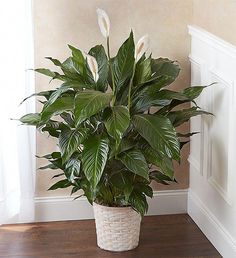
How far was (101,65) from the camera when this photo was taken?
313 centimetres

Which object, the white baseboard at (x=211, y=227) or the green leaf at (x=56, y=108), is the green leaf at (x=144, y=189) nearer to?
the white baseboard at (x=211, y=227)

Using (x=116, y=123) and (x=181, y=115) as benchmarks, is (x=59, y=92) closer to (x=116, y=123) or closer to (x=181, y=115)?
(x=116, y=123)

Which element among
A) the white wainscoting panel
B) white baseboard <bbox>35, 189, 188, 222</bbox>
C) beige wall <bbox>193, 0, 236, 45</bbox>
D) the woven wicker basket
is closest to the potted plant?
the woven wicker basket

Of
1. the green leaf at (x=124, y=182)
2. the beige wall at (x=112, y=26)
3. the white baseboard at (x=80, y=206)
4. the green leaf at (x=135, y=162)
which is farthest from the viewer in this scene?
the white baseboard at (x=80, y=206)

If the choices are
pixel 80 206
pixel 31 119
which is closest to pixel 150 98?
pixel 31 119

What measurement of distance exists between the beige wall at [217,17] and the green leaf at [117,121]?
1.83ft

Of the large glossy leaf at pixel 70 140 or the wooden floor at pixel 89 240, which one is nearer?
the large glossy leaf at pixel 70 140

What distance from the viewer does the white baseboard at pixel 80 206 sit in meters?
3.64

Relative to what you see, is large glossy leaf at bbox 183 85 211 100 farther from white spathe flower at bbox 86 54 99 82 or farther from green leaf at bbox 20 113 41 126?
green leaf at bbox 20 113 41 126

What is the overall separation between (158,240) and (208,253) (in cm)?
28

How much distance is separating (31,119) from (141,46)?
1.99ft

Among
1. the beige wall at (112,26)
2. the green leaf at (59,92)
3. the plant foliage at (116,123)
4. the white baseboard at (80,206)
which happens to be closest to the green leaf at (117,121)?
the plant foliage at (116,123)

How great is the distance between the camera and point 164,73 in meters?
3.19

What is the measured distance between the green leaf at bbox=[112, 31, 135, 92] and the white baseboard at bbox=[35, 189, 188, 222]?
A: 33.4 inches
